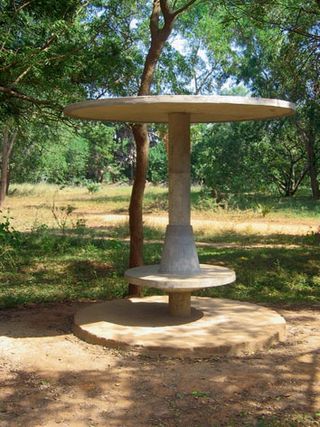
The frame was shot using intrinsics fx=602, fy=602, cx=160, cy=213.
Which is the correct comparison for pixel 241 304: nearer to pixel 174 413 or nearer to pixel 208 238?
pixel 174 413

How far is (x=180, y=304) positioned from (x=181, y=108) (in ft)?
6.30

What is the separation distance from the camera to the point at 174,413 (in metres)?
3.78

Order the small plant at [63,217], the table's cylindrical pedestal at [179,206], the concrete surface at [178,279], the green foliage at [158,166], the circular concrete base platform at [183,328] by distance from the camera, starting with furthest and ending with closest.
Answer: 1. the green foliage at [158,166]
2. the small plant at [63,217]
3. the table's cylindrical pedestal at [179,206]
4. the concrete surface at [178,279]
5. the circular concrete base platform at [183,328]

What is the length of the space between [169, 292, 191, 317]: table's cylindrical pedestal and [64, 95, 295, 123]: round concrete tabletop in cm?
181

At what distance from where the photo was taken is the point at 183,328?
18.2 ft

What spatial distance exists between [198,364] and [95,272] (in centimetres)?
527

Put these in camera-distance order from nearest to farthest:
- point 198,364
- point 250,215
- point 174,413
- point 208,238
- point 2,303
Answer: point 174,413
point 198,364
point 2,303
point 208,238
point 250,215

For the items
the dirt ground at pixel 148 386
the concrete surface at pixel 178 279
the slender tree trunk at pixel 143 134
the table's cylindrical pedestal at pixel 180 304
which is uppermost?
the slender tree trunk at pixel 143 134

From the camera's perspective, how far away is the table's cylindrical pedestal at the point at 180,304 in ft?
19.6

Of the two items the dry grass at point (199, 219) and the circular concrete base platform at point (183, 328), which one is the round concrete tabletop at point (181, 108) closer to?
the circular concrete base platform at point (183, 328)

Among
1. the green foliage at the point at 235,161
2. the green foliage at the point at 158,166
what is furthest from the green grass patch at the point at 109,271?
the green foliage at the point at 158,166

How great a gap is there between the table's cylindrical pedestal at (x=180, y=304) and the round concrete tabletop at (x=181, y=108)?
181cm

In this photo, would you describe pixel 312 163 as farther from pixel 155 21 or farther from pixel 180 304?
pixel 180 304

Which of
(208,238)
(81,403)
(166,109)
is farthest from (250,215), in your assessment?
(81,403)
